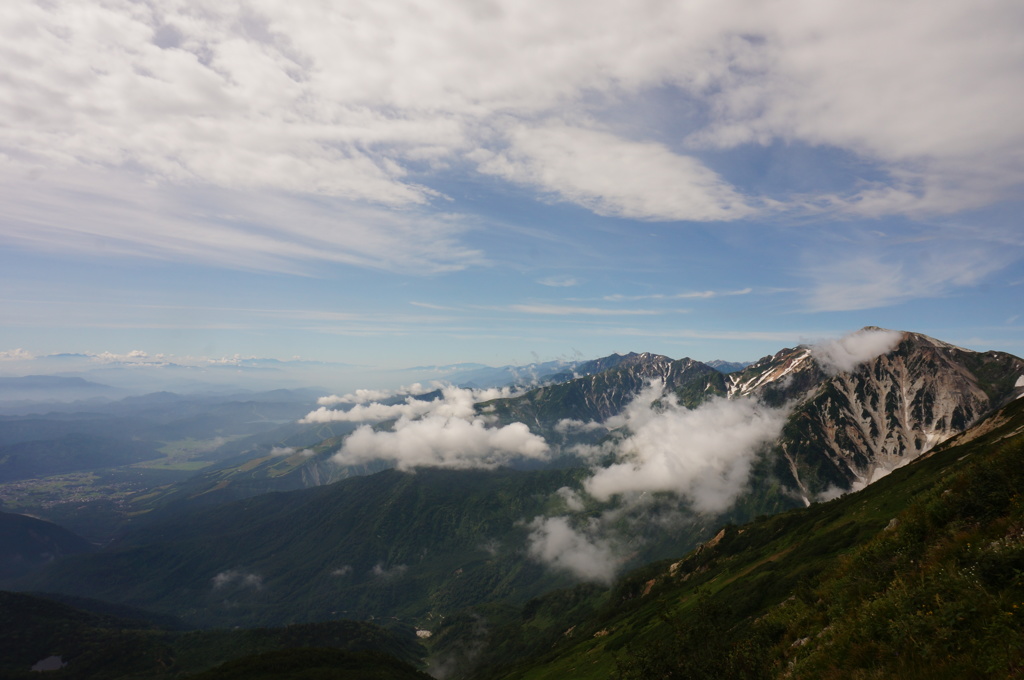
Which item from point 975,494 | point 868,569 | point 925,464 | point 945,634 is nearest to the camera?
point 945,634

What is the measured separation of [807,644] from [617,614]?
709 feet

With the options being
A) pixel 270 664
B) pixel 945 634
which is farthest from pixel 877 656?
pixel 270 664

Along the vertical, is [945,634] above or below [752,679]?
above

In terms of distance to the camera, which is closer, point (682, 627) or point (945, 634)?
point (945, 634)

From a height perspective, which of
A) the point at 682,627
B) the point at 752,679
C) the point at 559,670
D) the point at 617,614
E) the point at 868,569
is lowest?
the point at 617,614

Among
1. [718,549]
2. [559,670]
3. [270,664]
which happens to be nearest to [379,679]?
[270,664]

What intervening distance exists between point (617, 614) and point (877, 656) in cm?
22164

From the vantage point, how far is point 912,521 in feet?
63.2

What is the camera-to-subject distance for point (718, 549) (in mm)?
197250

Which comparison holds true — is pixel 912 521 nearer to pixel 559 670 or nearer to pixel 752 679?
pixel 752 679

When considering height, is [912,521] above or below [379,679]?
above

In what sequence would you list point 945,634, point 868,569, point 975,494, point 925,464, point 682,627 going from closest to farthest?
point 945,634 < point 975,494 < point 868,569 < point 682,627 < point 925,464

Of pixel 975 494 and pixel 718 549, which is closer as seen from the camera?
pixel 975 494

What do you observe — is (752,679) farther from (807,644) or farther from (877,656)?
(877,656)
